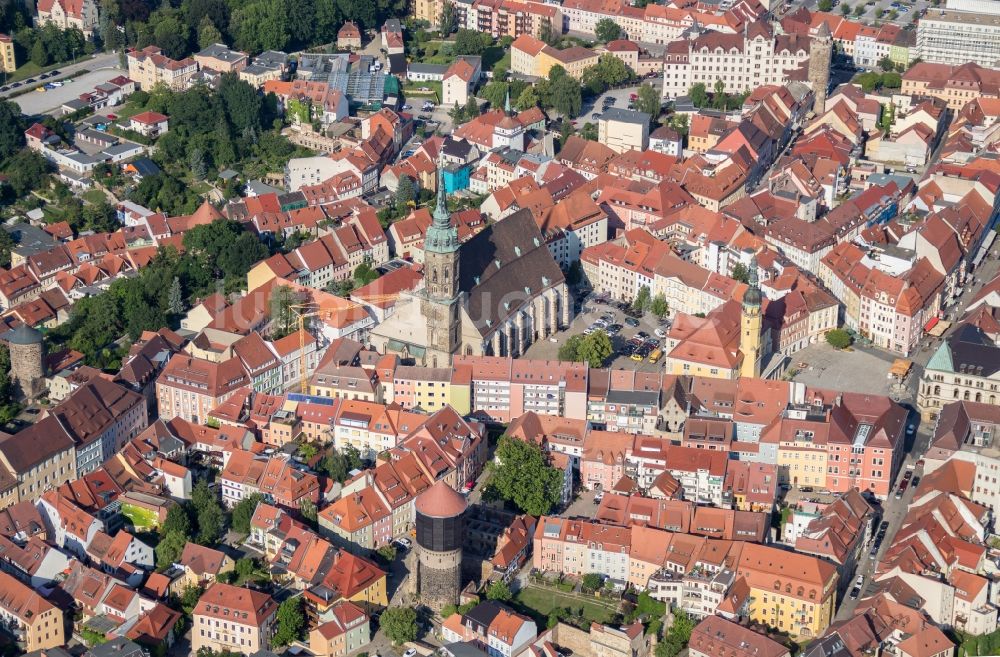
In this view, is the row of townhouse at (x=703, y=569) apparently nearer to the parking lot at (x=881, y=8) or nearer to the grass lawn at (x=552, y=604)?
the grass lawn at (x=552, y=604)

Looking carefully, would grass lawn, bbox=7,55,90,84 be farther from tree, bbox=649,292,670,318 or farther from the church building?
tree, bbox=649,292,670,318

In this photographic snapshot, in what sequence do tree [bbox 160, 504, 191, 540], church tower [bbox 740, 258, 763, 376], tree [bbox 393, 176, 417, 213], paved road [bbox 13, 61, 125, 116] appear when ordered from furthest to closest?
paved road [bbox 13, 61, 125, 116] → tree [bbox 393, 176, 417, 213] → church tower [bbox 740, 258, 763, 376] → tree [bbox 160, 504, 191, 540]

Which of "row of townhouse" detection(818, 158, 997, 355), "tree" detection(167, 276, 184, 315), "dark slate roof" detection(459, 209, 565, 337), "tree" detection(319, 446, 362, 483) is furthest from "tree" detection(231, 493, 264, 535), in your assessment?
"row of townhouse" detection(818, 158, 997, 355)

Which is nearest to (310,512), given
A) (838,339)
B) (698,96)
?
(838,339)

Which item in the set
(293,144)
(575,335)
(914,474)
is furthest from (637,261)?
(293,144)

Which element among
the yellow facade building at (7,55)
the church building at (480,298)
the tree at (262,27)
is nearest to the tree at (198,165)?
the tree at (262,27)

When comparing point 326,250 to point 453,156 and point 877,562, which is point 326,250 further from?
point 877,562
